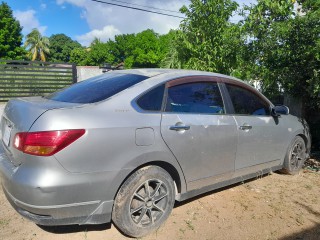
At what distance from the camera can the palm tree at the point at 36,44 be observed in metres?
62.7

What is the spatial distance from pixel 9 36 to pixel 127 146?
44360mm

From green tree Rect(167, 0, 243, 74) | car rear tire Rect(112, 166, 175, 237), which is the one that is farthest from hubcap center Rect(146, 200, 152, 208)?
green tree Rect(167, 0, 243, 74)

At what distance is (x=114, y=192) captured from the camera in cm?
285

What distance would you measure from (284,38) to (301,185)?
2539 mm

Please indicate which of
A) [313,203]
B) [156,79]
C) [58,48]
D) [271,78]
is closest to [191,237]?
[156,79]

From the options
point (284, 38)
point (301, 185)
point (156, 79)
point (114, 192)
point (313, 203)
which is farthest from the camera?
point (284, 38)

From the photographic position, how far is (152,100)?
10.4 feet

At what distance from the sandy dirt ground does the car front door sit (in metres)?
0.45

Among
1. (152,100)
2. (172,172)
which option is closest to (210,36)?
(152,100)

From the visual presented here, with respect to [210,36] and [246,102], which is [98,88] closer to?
[246,102]

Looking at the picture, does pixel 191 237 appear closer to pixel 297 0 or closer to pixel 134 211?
pixel 134 211

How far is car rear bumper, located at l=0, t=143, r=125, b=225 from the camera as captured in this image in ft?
8.40

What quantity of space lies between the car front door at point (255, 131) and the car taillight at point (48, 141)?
6.96 feet

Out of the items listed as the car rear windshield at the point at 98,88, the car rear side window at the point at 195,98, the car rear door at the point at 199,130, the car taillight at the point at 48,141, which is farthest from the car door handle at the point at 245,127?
the car taillight at the point at 48,141
